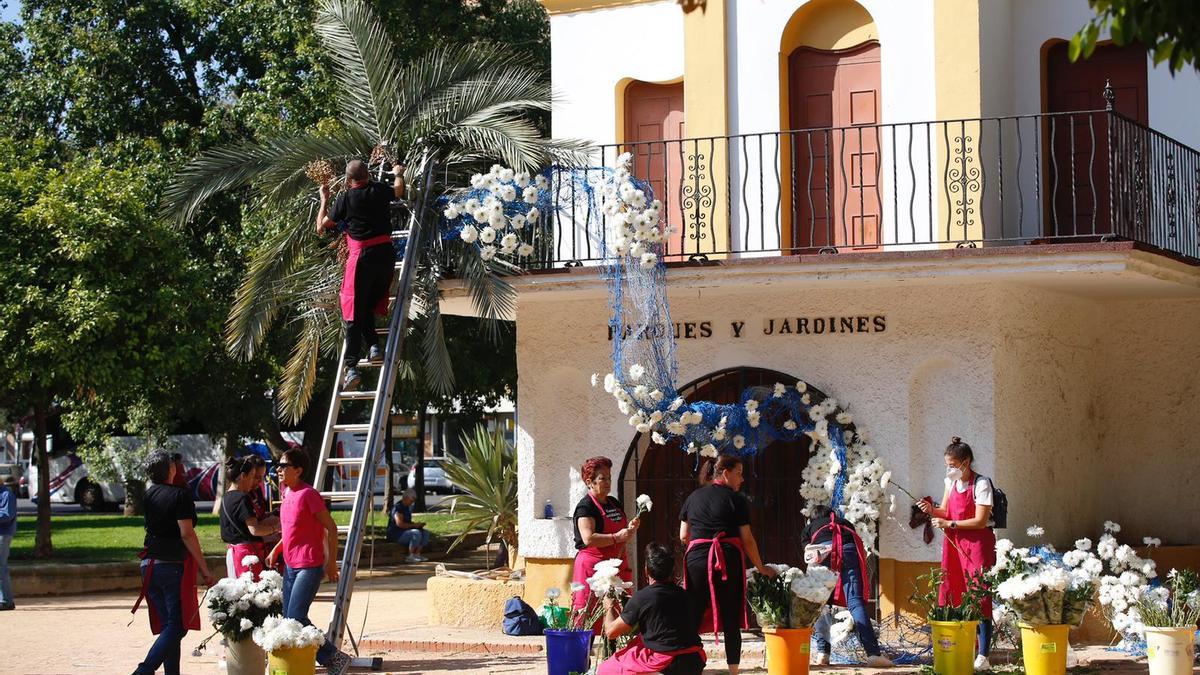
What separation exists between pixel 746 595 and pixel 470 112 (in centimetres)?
580

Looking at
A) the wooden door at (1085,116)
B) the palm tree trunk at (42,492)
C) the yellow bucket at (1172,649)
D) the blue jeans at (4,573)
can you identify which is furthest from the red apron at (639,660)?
the palm tree trunk at (42,492)

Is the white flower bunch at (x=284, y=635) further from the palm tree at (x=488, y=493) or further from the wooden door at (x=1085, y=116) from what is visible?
the wooden door at (x=1085, y=116)

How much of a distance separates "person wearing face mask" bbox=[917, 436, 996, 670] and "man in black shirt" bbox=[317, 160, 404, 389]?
15.0ft

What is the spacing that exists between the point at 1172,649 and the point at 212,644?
834cm

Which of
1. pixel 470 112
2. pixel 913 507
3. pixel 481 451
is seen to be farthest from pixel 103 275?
pixel 913 507

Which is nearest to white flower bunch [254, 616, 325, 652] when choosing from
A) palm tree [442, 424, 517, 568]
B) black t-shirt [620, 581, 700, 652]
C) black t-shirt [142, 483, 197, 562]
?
black t-shirt [142, 483, 197, 562]

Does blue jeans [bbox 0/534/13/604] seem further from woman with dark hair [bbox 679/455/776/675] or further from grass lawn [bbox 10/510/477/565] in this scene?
Result: woman with dark hair [bbox 679/455/776/675]

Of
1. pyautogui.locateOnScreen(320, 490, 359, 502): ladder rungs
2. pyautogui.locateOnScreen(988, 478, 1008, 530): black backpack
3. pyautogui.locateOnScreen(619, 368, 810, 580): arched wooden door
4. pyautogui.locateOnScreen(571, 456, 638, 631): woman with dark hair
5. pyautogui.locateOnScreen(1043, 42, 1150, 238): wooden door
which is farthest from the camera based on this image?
pyautogui.locateOnScreen(1043, 42, 1150, 238): wooden door

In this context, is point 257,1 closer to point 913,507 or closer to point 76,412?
point 76,412

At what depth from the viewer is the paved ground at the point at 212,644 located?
505 inches

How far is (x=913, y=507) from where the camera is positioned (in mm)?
13680

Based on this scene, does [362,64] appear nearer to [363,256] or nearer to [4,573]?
[363,256]

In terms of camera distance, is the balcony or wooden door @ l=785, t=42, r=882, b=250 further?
wooden door @ l=785, t=42, r=882, b=250

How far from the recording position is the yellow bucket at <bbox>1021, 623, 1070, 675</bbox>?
11.0m
